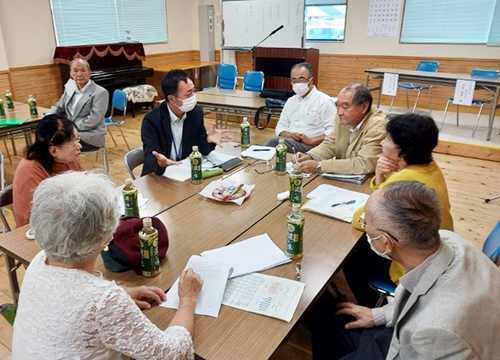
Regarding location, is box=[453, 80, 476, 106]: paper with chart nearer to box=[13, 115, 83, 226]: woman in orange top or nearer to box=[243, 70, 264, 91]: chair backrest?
box=[243, 70, 264, 91]: chair backrest

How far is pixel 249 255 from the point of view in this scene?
1.47 metres

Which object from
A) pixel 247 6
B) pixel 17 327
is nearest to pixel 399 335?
pixel 17 327

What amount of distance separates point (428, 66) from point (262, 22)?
3.32 m

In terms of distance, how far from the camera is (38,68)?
5801 millimetres

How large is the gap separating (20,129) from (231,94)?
2577mm

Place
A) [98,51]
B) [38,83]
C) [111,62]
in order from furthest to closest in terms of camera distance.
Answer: [111,62], [98,51], [38,83]

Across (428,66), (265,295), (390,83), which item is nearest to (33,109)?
(265,295)

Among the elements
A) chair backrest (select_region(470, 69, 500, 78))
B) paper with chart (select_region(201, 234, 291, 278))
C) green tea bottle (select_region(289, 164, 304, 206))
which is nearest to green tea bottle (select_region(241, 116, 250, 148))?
green tea bottle (select_region(289, 164, 304, 206))

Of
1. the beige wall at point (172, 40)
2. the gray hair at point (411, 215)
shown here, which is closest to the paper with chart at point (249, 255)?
the gray hair at point (411, 215)

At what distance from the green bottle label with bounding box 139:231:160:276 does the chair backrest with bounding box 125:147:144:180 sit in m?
1.18

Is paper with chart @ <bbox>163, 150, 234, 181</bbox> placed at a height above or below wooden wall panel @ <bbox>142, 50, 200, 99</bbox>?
below

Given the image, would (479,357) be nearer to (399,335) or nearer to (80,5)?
(399,335)

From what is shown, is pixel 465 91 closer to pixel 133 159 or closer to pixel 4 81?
pixel 133 159

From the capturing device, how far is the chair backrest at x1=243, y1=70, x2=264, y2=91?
570 cm
